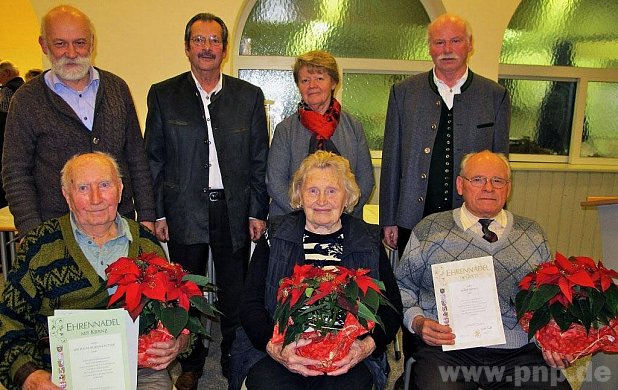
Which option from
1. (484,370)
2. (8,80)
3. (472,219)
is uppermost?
(8,80)

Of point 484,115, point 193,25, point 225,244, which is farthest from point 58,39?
point 484,115

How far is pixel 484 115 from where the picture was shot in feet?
8.21

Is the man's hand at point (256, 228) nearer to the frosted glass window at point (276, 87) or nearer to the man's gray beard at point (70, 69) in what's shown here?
the man's gray beard at point (70, 69)

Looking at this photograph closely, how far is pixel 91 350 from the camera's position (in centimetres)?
152

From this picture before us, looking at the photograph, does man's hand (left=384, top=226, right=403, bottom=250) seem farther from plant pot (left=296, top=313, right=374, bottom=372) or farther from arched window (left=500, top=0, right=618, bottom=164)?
arched window (left=500, top=0, right=618, bottom=164)

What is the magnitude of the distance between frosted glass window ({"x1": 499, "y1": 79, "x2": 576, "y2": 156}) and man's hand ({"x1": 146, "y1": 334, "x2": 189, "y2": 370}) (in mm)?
4155

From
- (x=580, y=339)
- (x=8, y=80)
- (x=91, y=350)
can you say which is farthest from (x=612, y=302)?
(x=8, y=80)

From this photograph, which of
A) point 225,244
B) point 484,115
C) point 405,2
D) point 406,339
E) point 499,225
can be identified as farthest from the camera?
point 405,2

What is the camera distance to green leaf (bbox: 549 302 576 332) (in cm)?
170

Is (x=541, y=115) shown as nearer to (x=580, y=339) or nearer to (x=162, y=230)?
(x=580, y=339)

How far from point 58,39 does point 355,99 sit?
120 inches

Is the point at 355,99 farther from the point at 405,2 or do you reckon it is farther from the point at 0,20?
the point at 0,20

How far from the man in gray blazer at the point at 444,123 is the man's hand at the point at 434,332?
0.68m

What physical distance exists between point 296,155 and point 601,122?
151 inches
